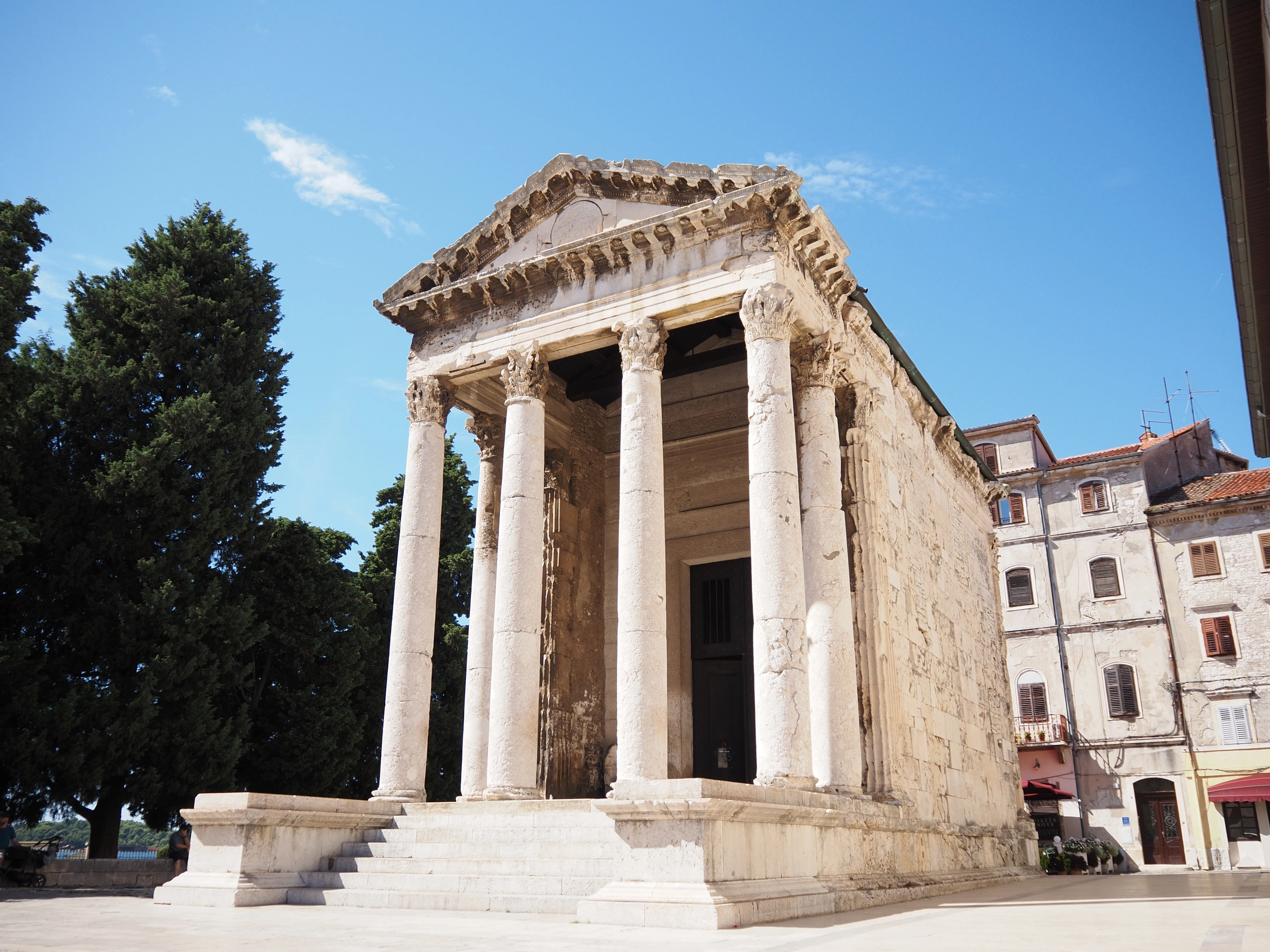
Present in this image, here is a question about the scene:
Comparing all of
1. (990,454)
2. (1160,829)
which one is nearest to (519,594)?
(1160,829)

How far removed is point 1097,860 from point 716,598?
51.9ft

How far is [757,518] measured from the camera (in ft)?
39.0

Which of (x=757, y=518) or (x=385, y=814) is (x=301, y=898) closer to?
(x=385, y=814)

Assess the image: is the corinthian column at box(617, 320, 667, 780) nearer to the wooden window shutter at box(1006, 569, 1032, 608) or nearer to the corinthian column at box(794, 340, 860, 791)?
the corinthian column at box(794, 340, 860, 791)

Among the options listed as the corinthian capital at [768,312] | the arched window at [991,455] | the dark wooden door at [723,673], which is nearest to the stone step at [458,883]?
the dark wooden door at [723,673]

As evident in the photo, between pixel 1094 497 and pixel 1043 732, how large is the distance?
7.56 metres

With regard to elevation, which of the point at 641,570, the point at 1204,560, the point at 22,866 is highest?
the point at 1204,560

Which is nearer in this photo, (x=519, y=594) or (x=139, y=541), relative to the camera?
(x=519, y=594)

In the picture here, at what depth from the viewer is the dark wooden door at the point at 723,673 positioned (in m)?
16.2

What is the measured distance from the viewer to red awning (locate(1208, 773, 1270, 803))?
2553 cm

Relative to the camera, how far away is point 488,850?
11.0m

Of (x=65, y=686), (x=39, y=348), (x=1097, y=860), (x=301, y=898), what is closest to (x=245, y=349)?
(x=39, y=348)

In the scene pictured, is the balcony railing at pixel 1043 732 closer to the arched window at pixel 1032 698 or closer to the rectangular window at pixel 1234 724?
the arched window at pixel 1032 698

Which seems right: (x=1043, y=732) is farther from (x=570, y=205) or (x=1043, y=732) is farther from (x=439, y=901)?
(x=439, y=901)
